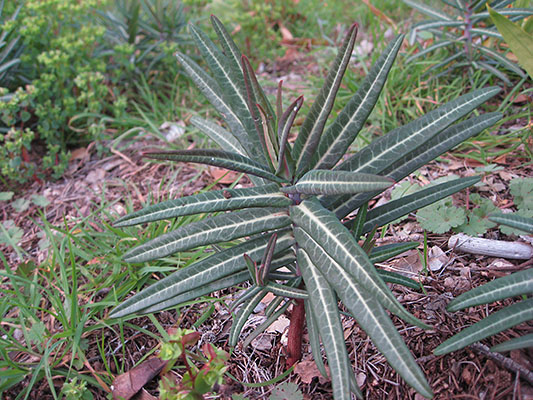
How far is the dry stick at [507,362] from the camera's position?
1.38 m

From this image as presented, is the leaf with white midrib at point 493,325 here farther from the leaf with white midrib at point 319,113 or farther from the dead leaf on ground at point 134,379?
the dead leaf on ground at point 134,379

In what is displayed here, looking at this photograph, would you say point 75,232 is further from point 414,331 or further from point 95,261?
point 414,331

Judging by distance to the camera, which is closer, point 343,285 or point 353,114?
point 343,285

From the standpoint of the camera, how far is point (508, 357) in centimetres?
146

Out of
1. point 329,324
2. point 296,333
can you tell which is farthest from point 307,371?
point 329,324

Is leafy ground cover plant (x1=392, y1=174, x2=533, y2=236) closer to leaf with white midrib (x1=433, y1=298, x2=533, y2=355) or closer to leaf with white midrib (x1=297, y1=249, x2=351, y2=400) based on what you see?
leaf with white midrib (x1=433, y1=298, x2=533, y2=355)

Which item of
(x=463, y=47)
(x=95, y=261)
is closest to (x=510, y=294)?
(x=95, y=261)

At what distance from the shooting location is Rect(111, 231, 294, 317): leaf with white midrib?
130 centimetres

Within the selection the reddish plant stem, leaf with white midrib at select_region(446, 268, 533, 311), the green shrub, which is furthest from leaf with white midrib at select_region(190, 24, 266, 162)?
the green shrub

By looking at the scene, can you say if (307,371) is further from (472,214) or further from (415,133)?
(472,214)

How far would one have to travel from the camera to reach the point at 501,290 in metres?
1.24

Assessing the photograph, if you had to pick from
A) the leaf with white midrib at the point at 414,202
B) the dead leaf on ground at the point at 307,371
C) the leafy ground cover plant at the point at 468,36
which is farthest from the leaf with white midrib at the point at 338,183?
the leafy ground cover plant at the point at 468,36

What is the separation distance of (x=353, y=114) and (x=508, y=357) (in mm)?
951

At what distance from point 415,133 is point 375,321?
545 mm
